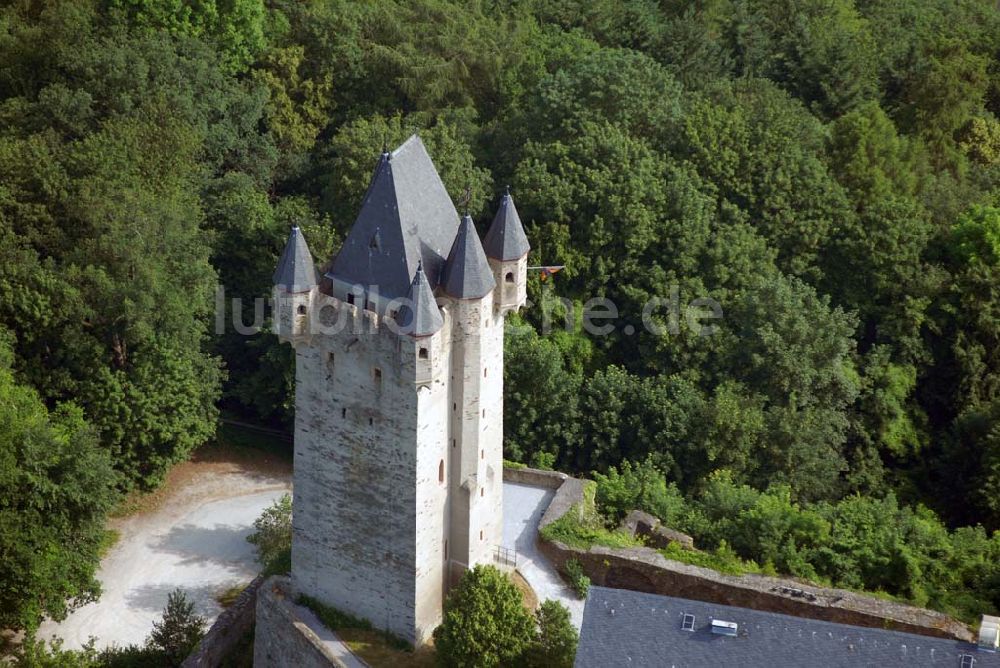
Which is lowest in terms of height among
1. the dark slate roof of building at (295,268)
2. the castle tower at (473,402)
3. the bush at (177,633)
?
the bush at (177,633)

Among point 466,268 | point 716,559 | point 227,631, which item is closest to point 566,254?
point 716,559

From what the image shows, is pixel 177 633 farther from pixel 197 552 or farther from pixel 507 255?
pixel 507 255

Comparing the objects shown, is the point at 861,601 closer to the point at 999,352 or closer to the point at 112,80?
the point at 999,352

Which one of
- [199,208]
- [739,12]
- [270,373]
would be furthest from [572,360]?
[739,12]

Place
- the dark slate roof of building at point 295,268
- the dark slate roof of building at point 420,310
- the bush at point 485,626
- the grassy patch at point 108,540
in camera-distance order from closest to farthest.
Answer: the dark slate roof of building at point 420,310, the bush at point 485,626, the dark slate roof of building at point 295,268, the grassy patch at point 108,540

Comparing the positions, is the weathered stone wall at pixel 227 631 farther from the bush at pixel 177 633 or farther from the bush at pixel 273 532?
the bush at pixel 273 532

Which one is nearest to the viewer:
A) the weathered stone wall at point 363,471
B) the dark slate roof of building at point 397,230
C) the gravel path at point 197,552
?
the dark slate roof of building at point 397,230

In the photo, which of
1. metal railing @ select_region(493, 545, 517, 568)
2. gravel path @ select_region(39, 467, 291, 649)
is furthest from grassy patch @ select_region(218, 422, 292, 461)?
metal railing @ select_region(493, 545, 517, 568)

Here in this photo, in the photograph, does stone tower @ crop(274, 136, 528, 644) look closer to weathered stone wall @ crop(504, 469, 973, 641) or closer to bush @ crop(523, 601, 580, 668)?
bush @ crop(523, 601, 580, 668)

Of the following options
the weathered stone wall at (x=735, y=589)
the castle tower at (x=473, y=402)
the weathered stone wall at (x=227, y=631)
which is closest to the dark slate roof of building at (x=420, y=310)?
the castle tower at (x=473, y=402)
